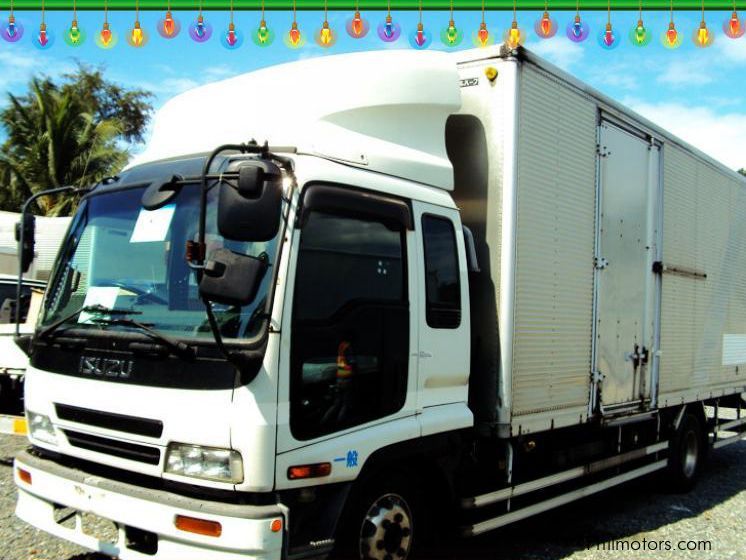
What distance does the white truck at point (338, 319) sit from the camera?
141 inches

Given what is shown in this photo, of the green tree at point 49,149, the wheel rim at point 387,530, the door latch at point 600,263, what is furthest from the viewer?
the green tree at point 49,149

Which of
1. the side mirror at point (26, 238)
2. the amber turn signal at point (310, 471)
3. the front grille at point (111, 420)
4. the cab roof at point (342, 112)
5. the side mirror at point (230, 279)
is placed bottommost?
the amber turn signal at point (310, 471)

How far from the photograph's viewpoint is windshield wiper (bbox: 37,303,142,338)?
401 centimetres

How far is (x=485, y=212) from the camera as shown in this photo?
5172 millimetres

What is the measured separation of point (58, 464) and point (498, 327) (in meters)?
2.89

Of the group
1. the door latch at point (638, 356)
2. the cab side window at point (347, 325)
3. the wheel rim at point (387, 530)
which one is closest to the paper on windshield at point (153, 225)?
the cab side window at point (347, 325)

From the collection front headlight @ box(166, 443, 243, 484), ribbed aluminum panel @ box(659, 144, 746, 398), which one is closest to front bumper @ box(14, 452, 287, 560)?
front headlight @ box(166, 443, 243, 484)

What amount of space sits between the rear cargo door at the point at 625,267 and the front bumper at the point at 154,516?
11.8 feet

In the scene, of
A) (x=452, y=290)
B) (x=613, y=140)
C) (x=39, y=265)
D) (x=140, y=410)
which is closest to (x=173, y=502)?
(x=140, y=410)

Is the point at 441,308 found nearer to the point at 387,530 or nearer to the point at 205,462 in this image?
the point at 387,530

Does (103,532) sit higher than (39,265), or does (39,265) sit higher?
(39,265)

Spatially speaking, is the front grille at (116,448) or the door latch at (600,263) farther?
the door latch at (600,263)

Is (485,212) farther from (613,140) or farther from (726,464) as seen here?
(726,464)

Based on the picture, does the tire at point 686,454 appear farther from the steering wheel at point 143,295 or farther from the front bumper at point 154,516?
the steering wheel at point 143,295
